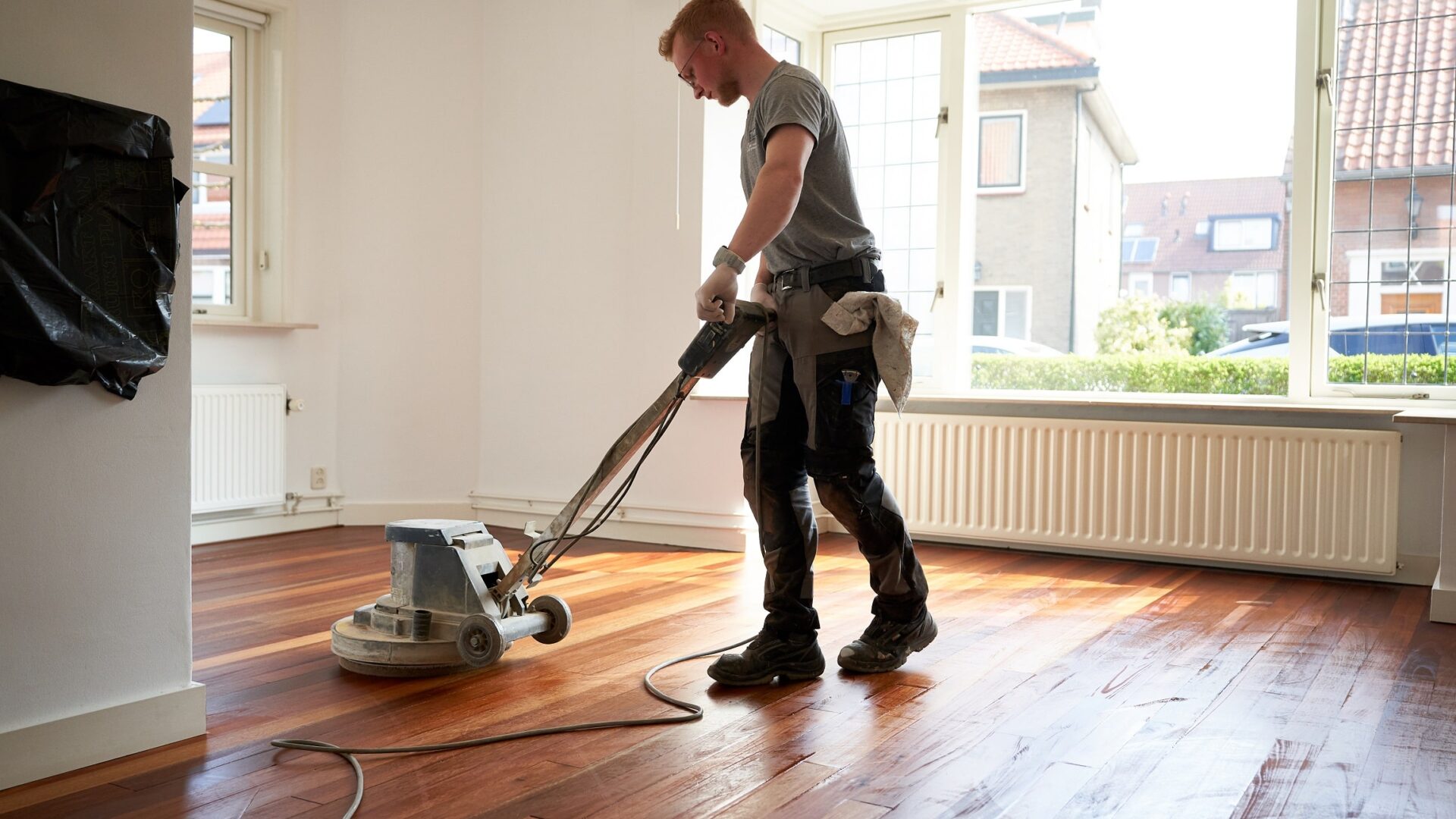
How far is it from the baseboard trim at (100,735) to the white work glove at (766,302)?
1389mm

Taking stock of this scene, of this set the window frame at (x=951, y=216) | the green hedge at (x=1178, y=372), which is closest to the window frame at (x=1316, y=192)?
the green hedge at (x=1178, y=372)

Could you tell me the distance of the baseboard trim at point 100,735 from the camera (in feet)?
6.45

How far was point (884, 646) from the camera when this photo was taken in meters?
2.79

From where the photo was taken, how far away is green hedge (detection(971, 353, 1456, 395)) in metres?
4.47

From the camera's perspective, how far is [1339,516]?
4312 mm

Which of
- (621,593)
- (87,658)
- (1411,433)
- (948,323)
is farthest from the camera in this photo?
(948,323)

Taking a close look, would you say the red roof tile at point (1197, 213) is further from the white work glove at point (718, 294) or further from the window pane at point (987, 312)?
the white work glove at point (718, 294)

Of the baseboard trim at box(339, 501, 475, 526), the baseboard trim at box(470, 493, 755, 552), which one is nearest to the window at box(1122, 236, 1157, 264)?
the baseboard trim at box(470, 493, 755, 552)

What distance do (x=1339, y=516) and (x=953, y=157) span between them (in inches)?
86.6

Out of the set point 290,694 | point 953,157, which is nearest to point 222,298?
point 290,694

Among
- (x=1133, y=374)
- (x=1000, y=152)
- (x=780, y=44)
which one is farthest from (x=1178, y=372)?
(x=780, y=44)

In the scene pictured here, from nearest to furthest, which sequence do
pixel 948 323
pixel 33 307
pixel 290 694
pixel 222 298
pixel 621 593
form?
pixel 33 307
pixel 290 694
pixel 621 593
pixel 222 298
pixel 948 323

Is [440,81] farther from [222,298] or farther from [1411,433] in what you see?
[1411,433]

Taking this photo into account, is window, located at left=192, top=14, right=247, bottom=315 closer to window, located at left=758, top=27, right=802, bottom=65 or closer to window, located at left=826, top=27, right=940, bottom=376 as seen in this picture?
window, located at left=758, top=27, right=802, bottom=65
